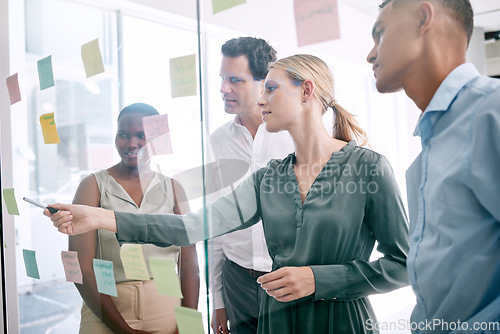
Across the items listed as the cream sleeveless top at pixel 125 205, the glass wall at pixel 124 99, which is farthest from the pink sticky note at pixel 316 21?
the cream sleeveless top at pixel 125 205

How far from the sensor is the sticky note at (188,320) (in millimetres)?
1071

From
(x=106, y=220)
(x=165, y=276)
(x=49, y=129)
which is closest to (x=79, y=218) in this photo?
(x=106, y=220)

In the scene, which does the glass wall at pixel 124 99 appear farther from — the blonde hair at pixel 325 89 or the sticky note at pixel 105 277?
the sticky note at pixel 105 277

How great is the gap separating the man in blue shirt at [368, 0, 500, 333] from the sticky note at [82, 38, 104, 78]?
974 millimetres

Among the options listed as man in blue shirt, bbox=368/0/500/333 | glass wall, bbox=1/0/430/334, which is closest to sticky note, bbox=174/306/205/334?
glass wall, bbox=1/0/430/334

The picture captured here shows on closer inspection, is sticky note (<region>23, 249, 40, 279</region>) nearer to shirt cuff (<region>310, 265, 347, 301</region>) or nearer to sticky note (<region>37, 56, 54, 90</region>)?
sticky note (<region>37, 56, 54, 90</region>)

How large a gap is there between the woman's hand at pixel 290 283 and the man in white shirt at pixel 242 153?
0.19 feet

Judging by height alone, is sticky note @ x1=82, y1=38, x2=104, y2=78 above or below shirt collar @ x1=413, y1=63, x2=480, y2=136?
above

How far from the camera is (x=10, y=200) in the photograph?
171cm

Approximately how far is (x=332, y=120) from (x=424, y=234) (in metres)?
0.29

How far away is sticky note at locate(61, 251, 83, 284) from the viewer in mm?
1392

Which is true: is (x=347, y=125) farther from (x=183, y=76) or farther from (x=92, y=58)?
(x=92, y=58)

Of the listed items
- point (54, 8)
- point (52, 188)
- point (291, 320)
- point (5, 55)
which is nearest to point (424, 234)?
point (291, 320)

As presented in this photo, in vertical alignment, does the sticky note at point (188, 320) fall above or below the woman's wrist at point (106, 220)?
below
